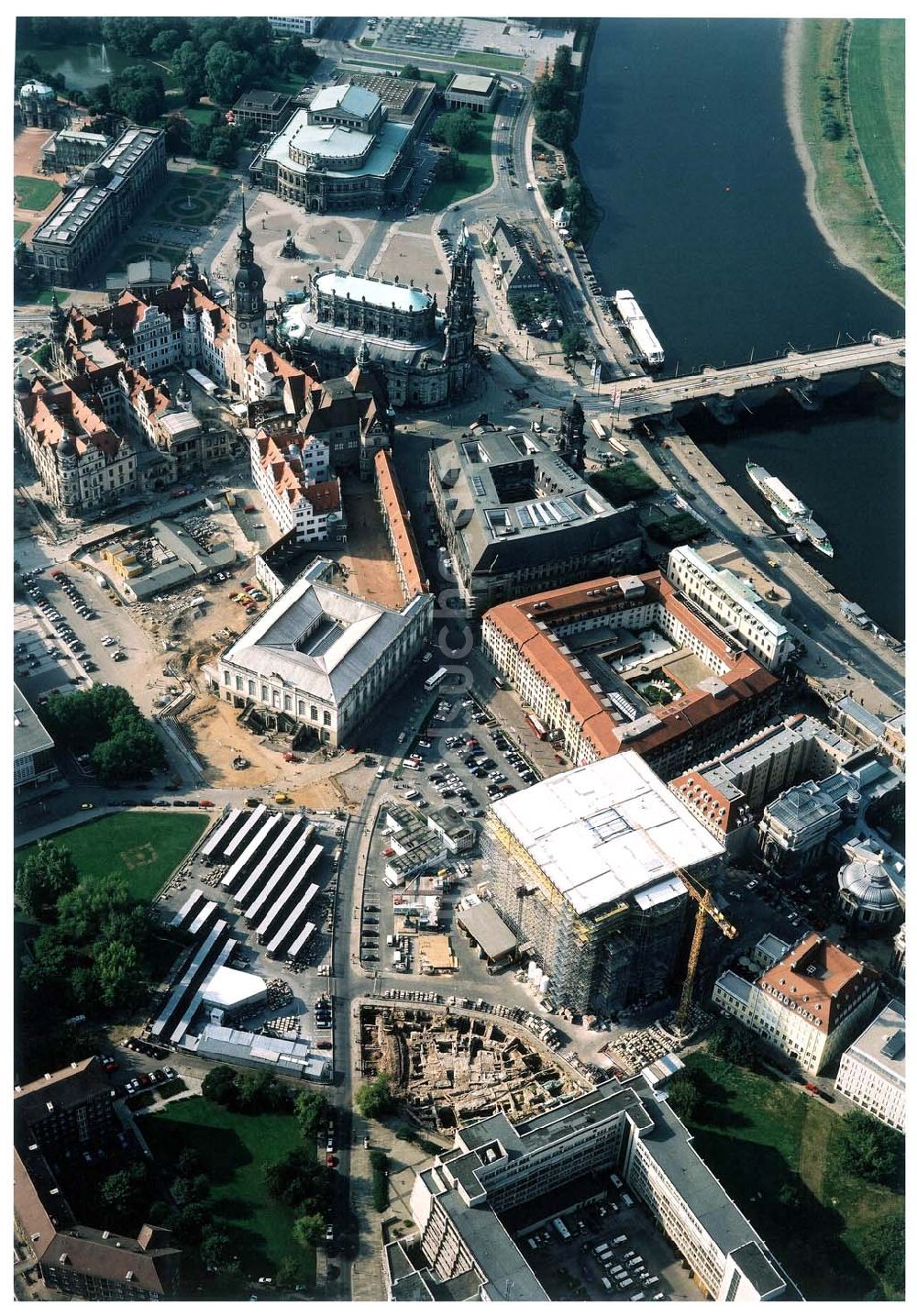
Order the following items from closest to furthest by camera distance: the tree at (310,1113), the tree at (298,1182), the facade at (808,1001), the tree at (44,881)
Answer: the tree at (298,1182), the tree at (310,1113), the facade at (808,1001), the tree at (44,881)

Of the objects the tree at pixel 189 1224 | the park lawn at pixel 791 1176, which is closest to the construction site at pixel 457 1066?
the park lawn at pixel 791 1176

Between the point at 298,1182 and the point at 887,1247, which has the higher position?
the point at 887,1247

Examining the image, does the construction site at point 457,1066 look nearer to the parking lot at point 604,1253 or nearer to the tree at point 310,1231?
the parking lot at point 604,1253

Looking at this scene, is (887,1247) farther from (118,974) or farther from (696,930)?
(118,974)

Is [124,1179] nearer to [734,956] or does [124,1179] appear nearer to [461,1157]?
[461,1157]

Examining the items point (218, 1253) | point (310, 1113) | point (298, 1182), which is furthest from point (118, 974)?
point (218, 1253)

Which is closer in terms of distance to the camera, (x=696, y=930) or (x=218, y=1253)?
(x=218, y=1253)
